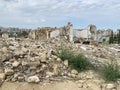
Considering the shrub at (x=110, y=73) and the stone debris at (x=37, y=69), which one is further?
the shrub at (x=110, y=73)

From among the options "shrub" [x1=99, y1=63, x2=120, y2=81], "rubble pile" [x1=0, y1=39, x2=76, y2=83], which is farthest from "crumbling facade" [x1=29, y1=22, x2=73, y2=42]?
"shrub" [x1=99, y1=63, x2=120, y2=81]

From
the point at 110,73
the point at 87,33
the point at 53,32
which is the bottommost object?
the point at 110,73

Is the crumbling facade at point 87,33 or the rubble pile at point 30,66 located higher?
the crumbling facade at point 87,33

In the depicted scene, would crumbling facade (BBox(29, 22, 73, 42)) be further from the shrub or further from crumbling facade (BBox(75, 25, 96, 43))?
the shrub

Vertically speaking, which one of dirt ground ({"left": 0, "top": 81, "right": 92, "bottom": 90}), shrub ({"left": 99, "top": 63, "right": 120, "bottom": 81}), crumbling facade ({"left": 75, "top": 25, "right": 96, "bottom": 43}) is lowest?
dirt ground ({"left": 0, "top": 81, "right": 92, "bottom": 90})

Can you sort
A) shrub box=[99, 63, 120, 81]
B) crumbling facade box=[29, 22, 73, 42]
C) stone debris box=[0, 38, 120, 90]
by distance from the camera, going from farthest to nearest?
crumbling facade box=[29, 22, 73, 42], shrub box=[99, 63, 120, 81], stone debris box=[0, 38, 120, 90]

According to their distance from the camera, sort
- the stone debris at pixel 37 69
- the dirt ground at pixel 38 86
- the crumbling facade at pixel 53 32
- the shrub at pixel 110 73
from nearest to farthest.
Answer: the dirt ground at pixel 38 86 → the stone debris at pixel 37 69 → the shrub at pixel 110 73 → the crumbling facade at pixel 53 32

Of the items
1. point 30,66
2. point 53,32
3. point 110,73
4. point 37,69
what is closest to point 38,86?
point 37,69

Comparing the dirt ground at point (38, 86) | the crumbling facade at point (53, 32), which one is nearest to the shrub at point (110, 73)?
the dirt ground at point (38, 86)

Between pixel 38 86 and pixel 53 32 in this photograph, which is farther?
pixel 53 32

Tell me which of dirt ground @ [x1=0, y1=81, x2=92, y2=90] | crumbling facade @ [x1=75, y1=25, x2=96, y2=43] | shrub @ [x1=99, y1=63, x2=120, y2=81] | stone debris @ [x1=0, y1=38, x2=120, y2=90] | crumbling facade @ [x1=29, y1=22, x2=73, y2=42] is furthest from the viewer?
crumbling facade @ [x1=75, y1=25, x2=96, y2=43]

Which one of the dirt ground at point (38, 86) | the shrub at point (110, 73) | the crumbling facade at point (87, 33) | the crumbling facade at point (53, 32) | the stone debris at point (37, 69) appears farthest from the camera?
the crumbling facade at point (87, 33)

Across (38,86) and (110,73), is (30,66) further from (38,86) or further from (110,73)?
(110,73)

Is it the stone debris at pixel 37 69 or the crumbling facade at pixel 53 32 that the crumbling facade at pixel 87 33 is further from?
the stone debris at pixel 37 69
